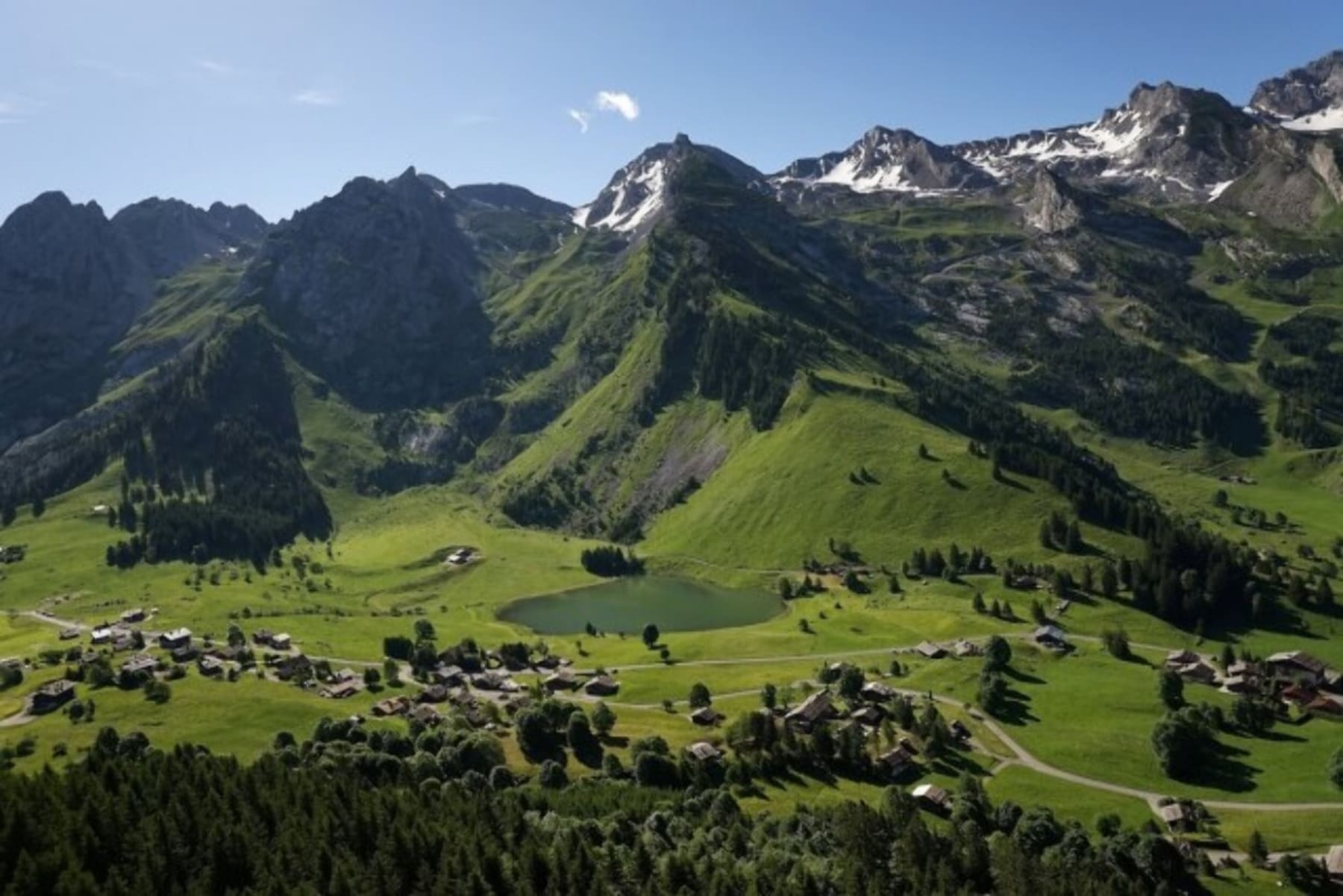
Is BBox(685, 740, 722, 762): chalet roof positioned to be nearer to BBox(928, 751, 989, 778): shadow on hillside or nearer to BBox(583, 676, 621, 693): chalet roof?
BBox(928, 751, 989, 778): shadow on hillside

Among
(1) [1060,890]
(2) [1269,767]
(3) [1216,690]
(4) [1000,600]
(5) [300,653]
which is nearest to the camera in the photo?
(1) [1060,890]

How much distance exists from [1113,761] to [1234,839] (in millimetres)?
19934

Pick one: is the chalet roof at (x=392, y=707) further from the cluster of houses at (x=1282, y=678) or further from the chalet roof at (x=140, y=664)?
the cluster of houses at (x=1282, y=678)

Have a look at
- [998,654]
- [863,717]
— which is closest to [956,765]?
[863,717]

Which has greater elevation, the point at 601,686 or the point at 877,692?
the point at 877,692

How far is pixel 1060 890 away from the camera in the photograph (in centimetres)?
8244

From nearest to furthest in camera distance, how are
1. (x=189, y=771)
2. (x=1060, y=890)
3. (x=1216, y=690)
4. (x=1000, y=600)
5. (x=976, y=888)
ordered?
(x=1060, y=890) → (x=976, y=888) → (x=189, y=771) → (x=1216, y=690) → (x=1000, y=600)

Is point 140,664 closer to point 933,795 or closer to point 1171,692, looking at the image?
point 933,795

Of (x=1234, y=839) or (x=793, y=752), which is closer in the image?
(x=1234, y=839)

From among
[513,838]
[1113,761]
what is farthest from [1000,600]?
[513,838]

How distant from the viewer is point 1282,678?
473 ft

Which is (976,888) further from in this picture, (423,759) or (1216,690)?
(1216,690)

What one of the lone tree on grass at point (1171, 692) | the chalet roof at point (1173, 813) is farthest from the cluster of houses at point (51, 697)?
the lone tree on grass at point (1171, 692)

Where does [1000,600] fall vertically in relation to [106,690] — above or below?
above
